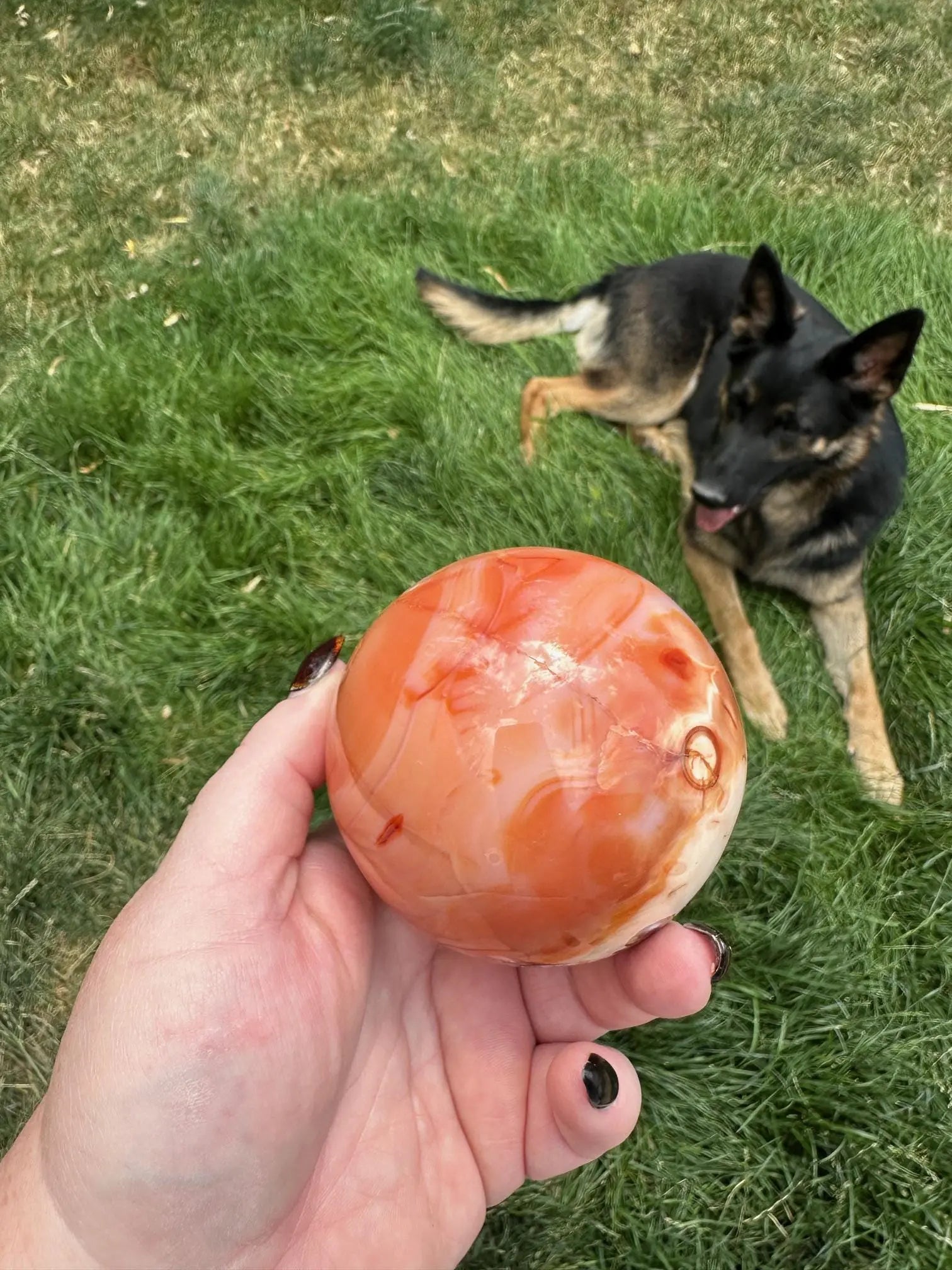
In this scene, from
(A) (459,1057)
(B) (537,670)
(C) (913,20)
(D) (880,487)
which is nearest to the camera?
(B) (537,670)

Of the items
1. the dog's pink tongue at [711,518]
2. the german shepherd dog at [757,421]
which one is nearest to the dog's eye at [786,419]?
the german shepherd dog at [757,421]

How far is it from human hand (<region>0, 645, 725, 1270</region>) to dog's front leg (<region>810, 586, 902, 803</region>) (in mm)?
1250

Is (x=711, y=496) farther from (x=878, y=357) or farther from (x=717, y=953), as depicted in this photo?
(x=717, y=953)

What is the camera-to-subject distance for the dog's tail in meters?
3.64

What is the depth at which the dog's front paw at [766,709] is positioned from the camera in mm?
2959

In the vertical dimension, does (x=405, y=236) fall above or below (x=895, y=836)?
above

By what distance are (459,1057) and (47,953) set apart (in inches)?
51.6

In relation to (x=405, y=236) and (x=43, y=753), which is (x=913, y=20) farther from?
(x=43, y=753)

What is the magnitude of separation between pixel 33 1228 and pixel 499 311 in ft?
10.8

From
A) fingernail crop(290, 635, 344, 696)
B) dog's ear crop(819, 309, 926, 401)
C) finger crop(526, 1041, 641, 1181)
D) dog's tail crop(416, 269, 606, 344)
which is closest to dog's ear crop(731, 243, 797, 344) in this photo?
dog's ear crop(819, 309, 926, 401)

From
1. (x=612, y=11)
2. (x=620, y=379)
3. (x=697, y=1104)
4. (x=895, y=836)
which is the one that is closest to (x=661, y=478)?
(x=620, y=379)

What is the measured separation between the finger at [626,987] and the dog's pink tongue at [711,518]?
6.15 ft

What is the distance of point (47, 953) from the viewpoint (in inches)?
101

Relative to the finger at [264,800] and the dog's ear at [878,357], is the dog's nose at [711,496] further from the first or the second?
the finger at [264,800]
